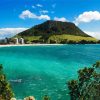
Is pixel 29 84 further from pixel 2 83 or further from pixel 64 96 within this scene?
pixel 2 83

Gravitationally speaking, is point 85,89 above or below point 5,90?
above

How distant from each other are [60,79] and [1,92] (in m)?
53.0

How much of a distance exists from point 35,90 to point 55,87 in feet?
18.7

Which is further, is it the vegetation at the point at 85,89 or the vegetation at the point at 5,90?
the vegetation at the point at 5,90

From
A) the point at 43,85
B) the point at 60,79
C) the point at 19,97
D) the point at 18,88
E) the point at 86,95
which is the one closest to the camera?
the point at 86,95

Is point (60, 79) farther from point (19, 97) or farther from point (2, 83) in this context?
point (2, 83)

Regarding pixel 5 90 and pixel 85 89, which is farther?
pixel 5 90

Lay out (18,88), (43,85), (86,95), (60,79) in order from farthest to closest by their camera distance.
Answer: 1. (60,79)
2. (43,85)
3. (18,88)
4. (86,95)

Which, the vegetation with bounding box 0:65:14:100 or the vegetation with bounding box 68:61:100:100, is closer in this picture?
the vegetation with bounding box 68:61:100:100

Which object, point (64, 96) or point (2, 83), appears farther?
point (64, 96)

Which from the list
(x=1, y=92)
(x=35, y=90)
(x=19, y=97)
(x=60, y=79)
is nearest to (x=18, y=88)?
(x=35, y=90)

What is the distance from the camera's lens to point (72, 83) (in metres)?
30.4

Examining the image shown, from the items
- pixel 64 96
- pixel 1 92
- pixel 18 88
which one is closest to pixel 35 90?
pixel 18 88

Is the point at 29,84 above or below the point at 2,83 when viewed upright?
below
